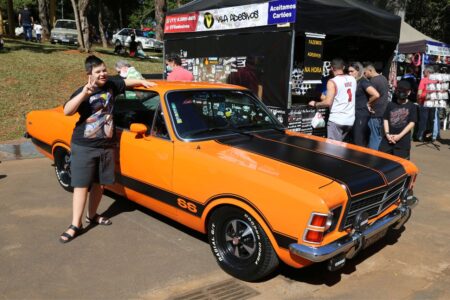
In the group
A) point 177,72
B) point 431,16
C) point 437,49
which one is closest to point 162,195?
point 177,72

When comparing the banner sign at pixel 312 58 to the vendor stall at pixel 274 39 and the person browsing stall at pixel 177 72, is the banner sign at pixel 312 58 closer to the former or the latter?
the vendor stall at pixel 274 39

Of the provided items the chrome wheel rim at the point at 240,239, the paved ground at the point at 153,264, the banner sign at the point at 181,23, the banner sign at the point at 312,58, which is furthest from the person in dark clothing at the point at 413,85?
the chrome wheel rim at the point at 240,239

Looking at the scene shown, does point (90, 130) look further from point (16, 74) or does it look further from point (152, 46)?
point (152, 46)

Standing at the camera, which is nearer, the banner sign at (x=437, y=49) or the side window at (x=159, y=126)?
the side window at (x=159, y=126)

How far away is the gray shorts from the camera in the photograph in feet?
13.1

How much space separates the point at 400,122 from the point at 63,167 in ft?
14.9

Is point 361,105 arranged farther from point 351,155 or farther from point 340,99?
point 351,155

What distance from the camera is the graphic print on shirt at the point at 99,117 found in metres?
3.91

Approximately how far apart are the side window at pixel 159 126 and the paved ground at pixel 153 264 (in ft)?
3.48

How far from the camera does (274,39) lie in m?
7.19

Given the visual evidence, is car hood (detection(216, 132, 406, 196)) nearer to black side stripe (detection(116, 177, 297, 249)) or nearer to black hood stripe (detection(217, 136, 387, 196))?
black hood stripe (detection(217, 136, 387, 196))

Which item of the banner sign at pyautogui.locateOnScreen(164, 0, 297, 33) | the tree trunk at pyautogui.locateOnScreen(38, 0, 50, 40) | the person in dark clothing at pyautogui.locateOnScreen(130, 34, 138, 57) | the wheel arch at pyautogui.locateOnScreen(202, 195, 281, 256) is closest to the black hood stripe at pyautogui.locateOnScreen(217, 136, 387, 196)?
the wheel arch at pyautogui.locateOnScreen(202, 195, 281, 256)

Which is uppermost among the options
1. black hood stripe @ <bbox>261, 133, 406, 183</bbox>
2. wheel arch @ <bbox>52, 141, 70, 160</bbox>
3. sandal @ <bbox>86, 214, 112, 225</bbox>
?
black hood stripe @ <bbox>261, 133, 406, 183</bbox>

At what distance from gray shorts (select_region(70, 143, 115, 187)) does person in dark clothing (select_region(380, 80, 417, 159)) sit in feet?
12.2
